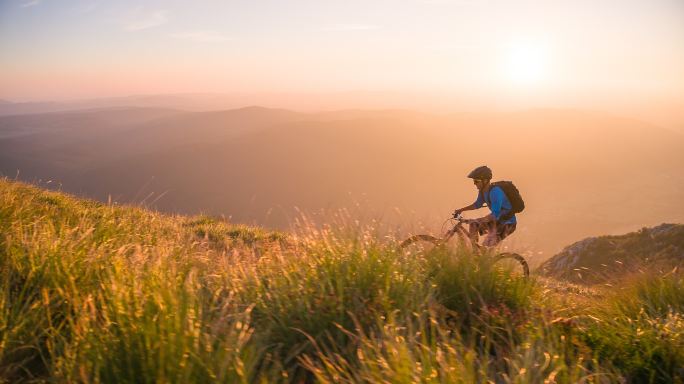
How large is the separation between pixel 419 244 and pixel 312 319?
226 cm

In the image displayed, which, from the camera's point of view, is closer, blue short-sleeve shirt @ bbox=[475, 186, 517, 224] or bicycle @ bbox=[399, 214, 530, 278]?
bicycle @ bbox=[399, 214, 530, 278]

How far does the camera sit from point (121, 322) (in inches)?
110

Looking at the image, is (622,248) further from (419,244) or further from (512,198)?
(419,244)

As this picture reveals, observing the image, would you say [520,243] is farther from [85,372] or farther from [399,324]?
[85,372]

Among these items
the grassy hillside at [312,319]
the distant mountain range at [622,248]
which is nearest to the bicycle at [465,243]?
the grassy hillside at [312,319]

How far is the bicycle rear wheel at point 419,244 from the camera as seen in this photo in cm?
486

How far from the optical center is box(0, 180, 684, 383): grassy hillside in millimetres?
2615

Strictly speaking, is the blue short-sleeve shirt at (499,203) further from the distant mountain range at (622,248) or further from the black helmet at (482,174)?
the distant mountain range at (622,248)

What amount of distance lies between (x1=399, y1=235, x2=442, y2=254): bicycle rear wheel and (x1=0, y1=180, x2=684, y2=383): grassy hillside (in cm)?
21

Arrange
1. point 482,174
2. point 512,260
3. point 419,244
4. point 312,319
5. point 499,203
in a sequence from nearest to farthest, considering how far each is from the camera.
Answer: point 312,319 → point 512,260 → point 419,244 → point 499,203 → point 482,174

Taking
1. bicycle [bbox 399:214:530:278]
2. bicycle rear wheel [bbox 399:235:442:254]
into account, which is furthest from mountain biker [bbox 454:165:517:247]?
bicycle rear wheel [bbox 399:235:442:254]

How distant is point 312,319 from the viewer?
3645 millimetres

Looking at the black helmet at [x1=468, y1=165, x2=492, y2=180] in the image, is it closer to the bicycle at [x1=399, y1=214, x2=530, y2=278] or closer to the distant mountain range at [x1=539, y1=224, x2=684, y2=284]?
the bicycle at [x1=399, y1=214, x2=530, y2=278]

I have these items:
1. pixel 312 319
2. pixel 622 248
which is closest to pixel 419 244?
pixel 312 319
